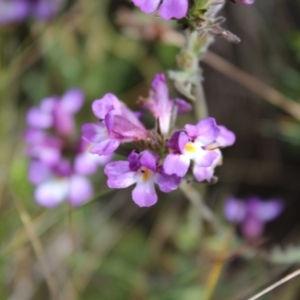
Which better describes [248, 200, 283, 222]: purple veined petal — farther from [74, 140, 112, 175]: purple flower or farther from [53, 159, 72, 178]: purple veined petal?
[53, 159, 72, 178]: purple veined petal

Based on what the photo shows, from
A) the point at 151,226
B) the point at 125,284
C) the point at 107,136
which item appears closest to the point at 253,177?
the point at 151,226

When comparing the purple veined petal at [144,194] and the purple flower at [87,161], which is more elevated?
the purple veined petal at [144,194]

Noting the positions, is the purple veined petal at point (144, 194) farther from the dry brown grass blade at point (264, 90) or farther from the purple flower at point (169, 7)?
the dry brown grass blade at point (264, 90)

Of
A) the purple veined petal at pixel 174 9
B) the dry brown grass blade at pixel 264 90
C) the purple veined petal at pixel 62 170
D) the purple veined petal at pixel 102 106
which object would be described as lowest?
the purple veined petal at pixel 62 170

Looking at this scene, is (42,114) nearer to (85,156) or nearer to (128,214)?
(85,156)

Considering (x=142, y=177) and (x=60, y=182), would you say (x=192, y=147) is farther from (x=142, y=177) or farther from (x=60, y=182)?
(x=60, y=182)

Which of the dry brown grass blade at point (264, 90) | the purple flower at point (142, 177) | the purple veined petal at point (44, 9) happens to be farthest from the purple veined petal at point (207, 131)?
the purple veined petal at point (44, 9)
